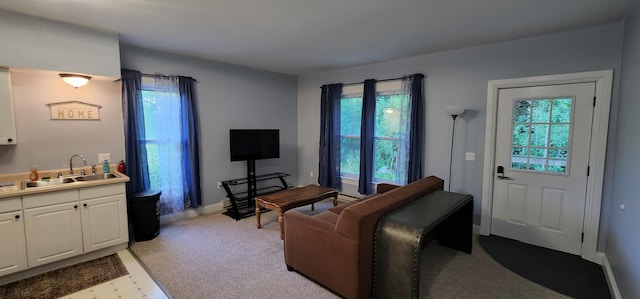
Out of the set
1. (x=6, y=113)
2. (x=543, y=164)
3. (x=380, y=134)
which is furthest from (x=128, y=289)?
(x=543, y=164)

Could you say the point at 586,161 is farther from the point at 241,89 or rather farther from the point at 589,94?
the point at 241,89

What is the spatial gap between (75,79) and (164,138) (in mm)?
1187

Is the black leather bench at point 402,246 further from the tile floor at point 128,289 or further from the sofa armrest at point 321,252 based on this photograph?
the tile floor at point 128,289

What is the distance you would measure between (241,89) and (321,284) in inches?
136

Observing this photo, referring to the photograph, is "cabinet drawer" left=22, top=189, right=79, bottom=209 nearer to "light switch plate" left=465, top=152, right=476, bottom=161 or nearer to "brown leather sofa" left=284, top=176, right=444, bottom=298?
"brown leather sofa" left=284, top=176, right=444, bottom=298

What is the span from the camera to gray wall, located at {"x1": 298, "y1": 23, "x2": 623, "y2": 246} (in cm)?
289

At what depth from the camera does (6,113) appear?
2.66m

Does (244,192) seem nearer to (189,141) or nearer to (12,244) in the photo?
(189,141)

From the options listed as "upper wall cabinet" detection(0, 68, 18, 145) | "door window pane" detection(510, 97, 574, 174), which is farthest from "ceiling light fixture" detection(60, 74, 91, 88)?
"door window pane" detection(510, 97, 574, 174)

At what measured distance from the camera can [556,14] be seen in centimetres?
257

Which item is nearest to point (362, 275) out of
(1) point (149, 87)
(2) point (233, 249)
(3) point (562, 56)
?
(2) point (233, 249)

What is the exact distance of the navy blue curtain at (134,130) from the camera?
11.6ft

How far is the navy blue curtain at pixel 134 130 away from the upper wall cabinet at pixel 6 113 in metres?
0.98

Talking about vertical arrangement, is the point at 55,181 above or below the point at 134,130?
below
